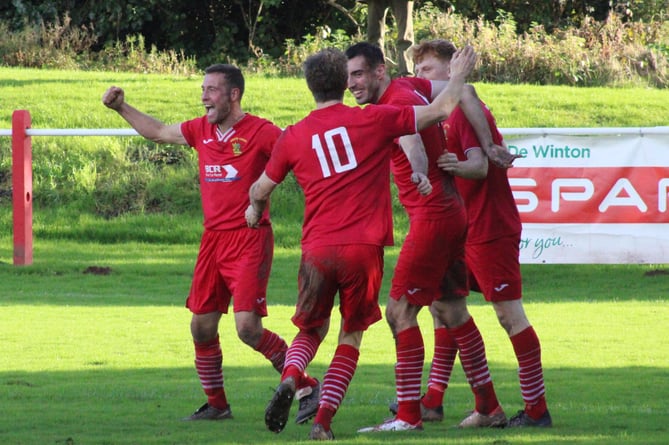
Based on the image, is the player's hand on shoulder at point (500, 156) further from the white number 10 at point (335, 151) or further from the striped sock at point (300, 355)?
the striped sock at point (300, 355)

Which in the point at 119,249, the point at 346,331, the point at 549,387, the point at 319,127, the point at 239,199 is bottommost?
the point at 119,249

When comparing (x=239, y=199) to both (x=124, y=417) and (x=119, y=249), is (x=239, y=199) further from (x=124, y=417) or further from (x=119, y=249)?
(x=119, y=249)

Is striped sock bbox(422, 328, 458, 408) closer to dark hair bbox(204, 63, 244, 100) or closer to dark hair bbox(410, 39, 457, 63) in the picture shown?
dark hair bbox(410, 39, 457, 63)

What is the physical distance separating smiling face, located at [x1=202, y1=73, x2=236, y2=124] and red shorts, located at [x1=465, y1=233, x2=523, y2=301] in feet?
5.38

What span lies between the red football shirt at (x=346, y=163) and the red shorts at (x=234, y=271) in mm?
863

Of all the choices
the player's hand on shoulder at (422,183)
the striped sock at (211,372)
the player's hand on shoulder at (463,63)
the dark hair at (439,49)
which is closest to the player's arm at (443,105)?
the player's hand on shoulder at (463,63)

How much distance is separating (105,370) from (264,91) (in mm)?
15341

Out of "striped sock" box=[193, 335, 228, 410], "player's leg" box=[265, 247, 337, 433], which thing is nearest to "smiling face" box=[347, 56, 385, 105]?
"player's leg" box=[265, 247, 337, 433]

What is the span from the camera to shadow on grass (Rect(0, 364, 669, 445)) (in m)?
7.07

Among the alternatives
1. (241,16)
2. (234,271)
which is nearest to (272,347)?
(234,271)

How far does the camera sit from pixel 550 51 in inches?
1097

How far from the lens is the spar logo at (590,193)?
1511cm

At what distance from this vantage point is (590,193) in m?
15.3

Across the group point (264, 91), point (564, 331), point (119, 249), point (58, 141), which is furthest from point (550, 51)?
point (564, 331)
